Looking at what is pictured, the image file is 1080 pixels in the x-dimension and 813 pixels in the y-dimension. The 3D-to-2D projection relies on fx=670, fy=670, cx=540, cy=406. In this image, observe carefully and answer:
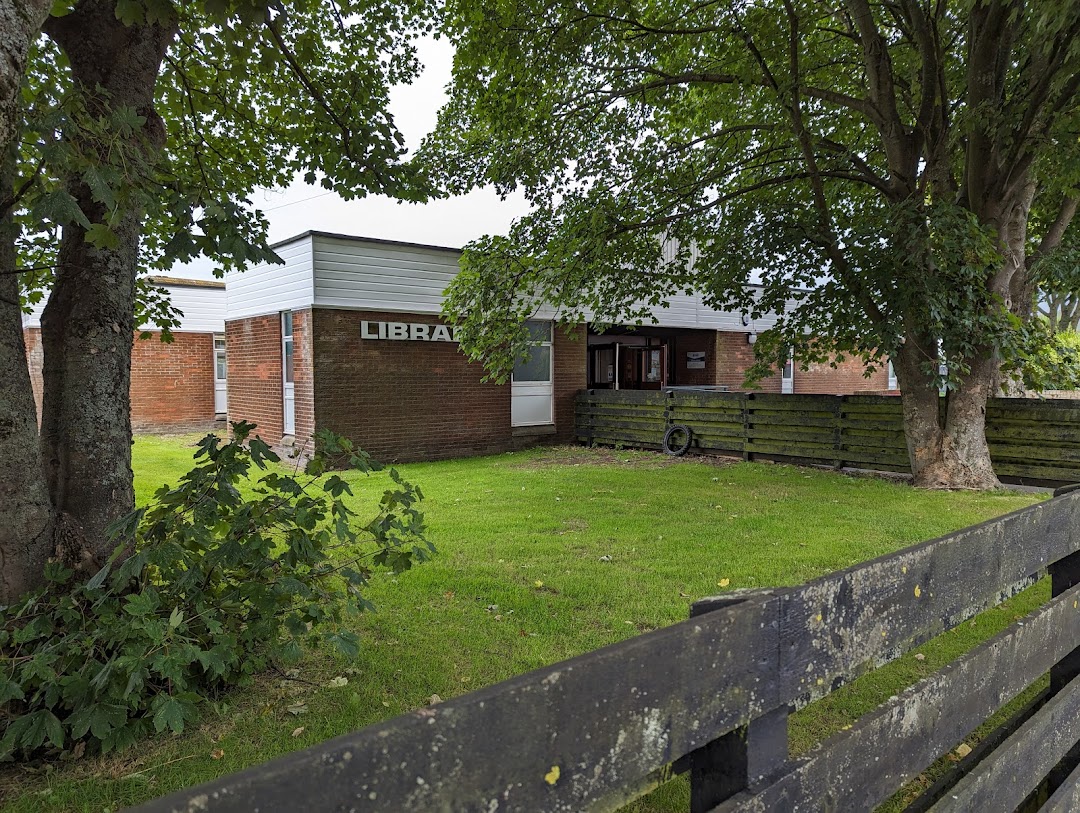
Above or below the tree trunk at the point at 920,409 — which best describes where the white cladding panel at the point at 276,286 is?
above

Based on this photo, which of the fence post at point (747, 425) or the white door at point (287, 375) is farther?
the white door at point (287, 375)

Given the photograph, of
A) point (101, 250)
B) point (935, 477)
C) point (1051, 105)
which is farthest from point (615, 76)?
point (101, 250)

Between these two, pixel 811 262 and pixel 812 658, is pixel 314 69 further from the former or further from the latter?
pixel 812 658

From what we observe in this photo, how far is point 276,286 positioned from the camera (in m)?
13.3

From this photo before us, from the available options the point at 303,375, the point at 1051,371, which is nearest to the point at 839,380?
the point at 1051,371

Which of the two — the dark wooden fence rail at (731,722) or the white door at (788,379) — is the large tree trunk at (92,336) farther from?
the white door at (788,379)

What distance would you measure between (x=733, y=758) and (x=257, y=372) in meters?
14.9

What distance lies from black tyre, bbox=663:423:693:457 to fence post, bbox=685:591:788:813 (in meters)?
12.9

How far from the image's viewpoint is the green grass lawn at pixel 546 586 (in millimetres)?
3068

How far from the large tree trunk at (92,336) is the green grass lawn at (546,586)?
1116mm

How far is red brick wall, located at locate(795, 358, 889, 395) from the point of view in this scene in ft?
71.9

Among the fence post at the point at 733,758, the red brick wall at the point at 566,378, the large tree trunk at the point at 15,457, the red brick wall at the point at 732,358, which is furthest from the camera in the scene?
the red brick wall at the point at 732,358

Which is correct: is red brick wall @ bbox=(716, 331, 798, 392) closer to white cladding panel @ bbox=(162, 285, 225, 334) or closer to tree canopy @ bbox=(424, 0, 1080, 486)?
tree canopy @ bbox=(424, 0, 1080, 486)

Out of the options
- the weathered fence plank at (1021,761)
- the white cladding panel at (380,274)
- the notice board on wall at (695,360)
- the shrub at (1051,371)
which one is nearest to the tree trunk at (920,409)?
the shrub at (1051,371)
